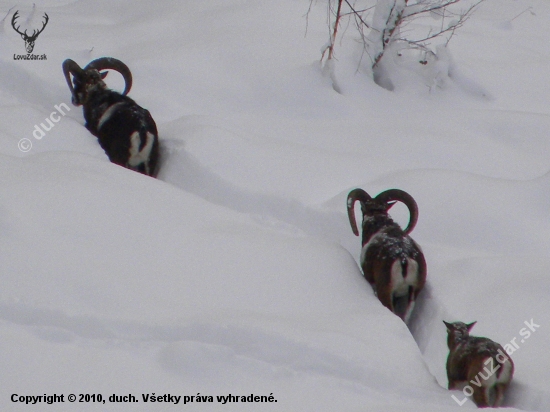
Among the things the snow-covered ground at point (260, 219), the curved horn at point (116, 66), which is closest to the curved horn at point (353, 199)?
the snow-covered ground at point (260, 219)

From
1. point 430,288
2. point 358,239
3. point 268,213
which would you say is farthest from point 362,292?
point 268,213

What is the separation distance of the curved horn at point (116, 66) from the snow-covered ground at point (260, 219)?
283 millimetres

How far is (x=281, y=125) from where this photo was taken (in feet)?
22.7

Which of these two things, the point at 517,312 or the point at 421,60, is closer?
the point at 517,312

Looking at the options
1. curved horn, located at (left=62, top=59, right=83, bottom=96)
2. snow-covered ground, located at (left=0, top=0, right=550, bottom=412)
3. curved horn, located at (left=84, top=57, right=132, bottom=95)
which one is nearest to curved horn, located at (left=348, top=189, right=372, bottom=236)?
snow-covered ground, located at (left=0, top=0, right=550, bottom=412)

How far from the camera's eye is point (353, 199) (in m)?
5.05

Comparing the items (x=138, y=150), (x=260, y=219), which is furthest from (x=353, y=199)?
(x=138, y=150)

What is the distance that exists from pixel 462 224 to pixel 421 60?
3.67 m

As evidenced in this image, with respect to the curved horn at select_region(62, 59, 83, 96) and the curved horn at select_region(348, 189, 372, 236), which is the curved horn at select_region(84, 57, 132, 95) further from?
the curved horn at select_region(348, 189, 372, 236)

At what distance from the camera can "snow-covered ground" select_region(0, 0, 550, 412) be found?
329 cm

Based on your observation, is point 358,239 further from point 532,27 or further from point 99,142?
point 532,27

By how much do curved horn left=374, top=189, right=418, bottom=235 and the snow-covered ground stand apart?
0.30 m

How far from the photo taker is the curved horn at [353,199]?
4.90 metres

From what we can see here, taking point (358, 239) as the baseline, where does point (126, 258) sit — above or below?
below
